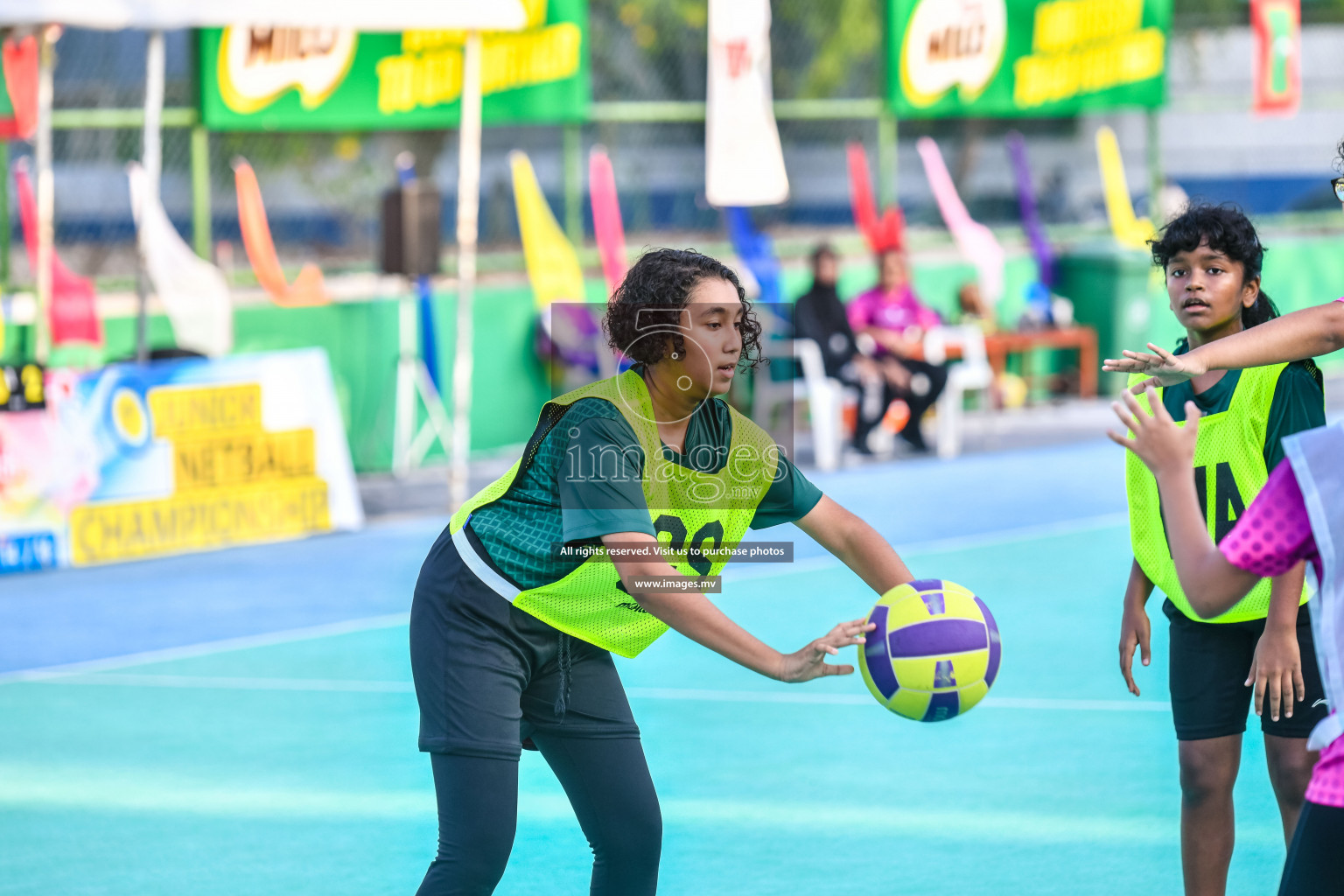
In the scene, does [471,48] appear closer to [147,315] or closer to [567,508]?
[147,315]

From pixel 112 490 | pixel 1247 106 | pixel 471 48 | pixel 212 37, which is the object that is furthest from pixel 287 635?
pixel 1247 106

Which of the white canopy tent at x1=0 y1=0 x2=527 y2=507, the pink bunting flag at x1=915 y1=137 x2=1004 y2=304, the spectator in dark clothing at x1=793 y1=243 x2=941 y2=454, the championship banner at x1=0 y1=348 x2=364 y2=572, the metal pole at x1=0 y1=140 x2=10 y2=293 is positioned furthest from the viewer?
the pink bunting flag at x1=915 y1=137 x2=1004 y2=304

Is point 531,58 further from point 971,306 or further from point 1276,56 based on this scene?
point 1276,56

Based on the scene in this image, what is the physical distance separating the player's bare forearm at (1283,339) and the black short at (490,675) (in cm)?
151

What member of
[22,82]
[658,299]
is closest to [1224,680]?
[658,299]

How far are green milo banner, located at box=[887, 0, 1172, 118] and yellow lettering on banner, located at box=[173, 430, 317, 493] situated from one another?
7.76 m

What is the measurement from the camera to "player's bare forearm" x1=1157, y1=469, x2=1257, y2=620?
9.35 ft

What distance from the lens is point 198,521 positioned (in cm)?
1088

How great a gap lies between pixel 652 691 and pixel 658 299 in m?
4.08

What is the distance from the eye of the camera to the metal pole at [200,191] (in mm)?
13094

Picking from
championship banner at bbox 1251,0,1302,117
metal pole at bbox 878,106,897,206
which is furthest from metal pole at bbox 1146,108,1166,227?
metal pole at bbox 878,106,897,206

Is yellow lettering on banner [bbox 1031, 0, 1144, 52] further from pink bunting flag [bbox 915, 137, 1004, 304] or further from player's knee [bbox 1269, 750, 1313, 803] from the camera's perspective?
player's knee [bbox 1269, 750, 1313, 803]

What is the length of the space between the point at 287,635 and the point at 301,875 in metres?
3.46

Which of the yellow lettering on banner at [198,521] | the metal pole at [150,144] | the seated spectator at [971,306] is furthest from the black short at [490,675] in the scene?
the seated spectator at [971,306]
